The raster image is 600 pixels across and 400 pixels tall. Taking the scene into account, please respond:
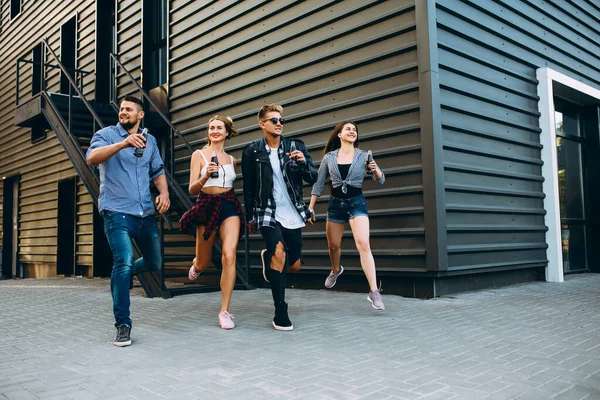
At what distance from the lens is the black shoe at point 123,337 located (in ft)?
13.1

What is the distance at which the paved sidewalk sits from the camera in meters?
2.85

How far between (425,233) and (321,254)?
1.74 m

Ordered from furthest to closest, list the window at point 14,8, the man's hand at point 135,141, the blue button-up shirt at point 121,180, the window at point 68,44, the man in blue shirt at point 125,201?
the window at point 14,8 < the window at point 68,44 < the blue button-up shirt at point 121,180 < the man in blue shirt at point 125,201 < the man's hand at point 135,141

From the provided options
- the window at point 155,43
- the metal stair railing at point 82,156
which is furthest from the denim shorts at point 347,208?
the window at point 155,43

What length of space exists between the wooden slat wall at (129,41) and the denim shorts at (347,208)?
6.77 m

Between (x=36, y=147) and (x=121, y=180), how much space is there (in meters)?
12.0

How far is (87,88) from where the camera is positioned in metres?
12.4

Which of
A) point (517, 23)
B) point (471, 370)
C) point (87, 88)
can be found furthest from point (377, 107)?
point (87, 88)

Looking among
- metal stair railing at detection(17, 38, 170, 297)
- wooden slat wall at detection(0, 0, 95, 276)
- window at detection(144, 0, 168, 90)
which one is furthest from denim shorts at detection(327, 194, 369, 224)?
wooden slat wall at detection(0, 0, 95, 276)

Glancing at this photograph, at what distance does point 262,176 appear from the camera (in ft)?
15.5

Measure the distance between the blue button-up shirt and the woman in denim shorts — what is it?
183 cm

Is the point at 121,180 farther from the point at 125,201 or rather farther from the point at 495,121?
the point at 495,121

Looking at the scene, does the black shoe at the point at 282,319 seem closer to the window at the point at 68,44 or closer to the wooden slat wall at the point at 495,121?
the wooden slat wall at the point at 495,121

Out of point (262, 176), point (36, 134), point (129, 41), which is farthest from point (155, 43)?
point (262, 176)
